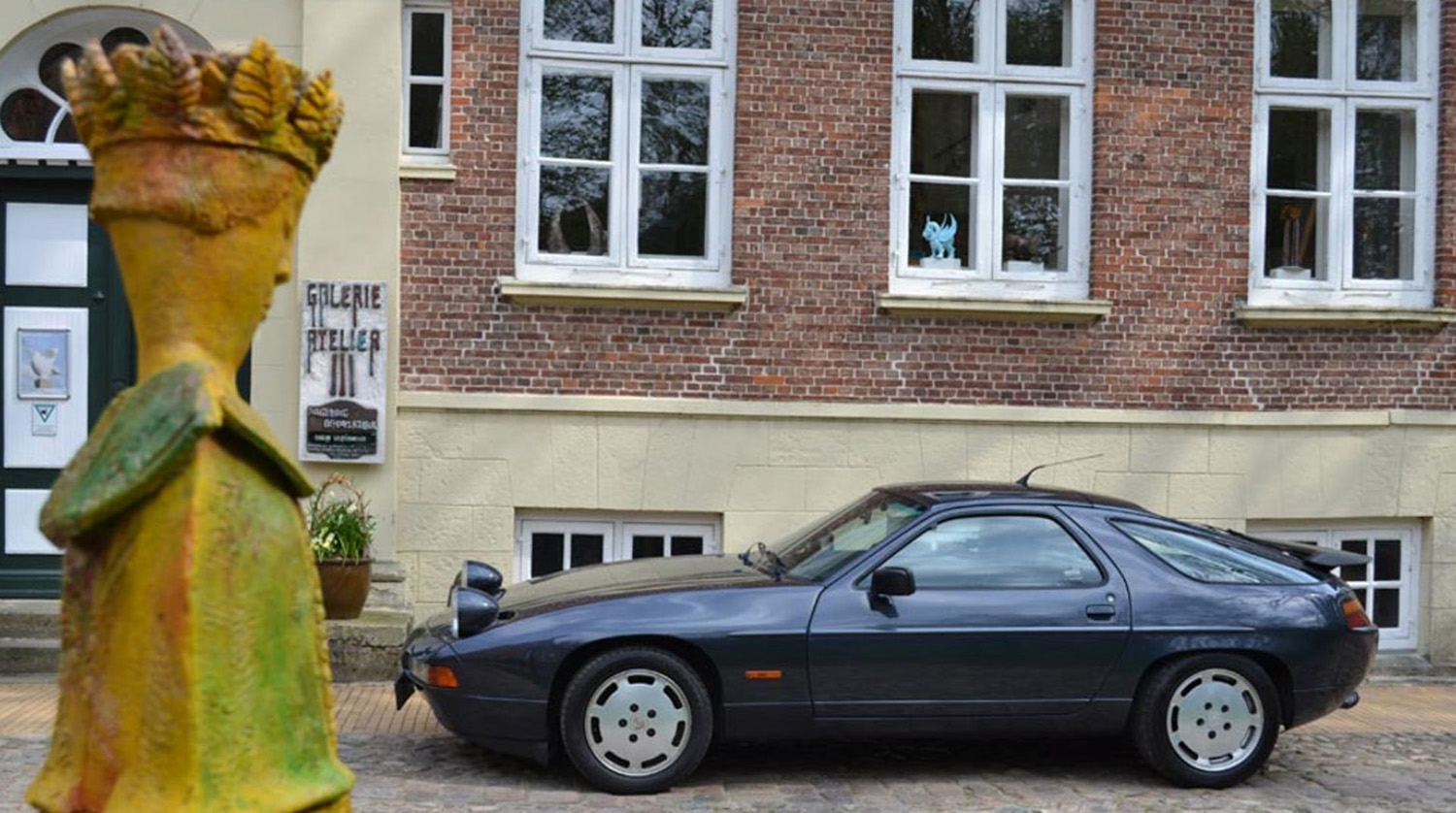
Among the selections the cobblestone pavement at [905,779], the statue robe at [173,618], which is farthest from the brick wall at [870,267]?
the statue robe at [173,618]

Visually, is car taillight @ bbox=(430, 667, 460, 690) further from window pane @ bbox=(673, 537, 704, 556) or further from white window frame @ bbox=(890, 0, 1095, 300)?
white window frame @ bbox=(890, 0, 1095, 300)

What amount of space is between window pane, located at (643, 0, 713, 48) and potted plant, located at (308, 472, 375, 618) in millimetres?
3857

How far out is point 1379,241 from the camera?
12031 mm

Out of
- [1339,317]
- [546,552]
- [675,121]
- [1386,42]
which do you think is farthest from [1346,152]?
[546,552]

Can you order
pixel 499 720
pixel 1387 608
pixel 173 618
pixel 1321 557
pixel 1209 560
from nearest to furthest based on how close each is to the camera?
pixel 173 618, pixel 499 720, pixel 1209 560, pixel 1321 557, pixel 1387 608

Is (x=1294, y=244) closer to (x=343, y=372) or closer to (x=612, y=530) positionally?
(x=612, y=530)

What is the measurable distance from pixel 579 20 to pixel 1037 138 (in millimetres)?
3346

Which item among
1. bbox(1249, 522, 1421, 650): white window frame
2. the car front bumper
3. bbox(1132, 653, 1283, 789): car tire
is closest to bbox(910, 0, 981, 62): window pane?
bbox(1249, 522, 1421, 650): white window frame

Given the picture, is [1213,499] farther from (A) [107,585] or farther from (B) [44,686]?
(A) [107,585]

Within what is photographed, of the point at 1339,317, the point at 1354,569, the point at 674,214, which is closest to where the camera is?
the point at 674,214

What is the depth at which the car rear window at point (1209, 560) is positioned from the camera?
7.85 metres

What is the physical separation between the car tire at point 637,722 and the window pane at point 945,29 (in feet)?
19.1

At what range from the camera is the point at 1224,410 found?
11.6m

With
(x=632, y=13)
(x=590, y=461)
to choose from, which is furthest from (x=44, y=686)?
(x=632, y=13)
